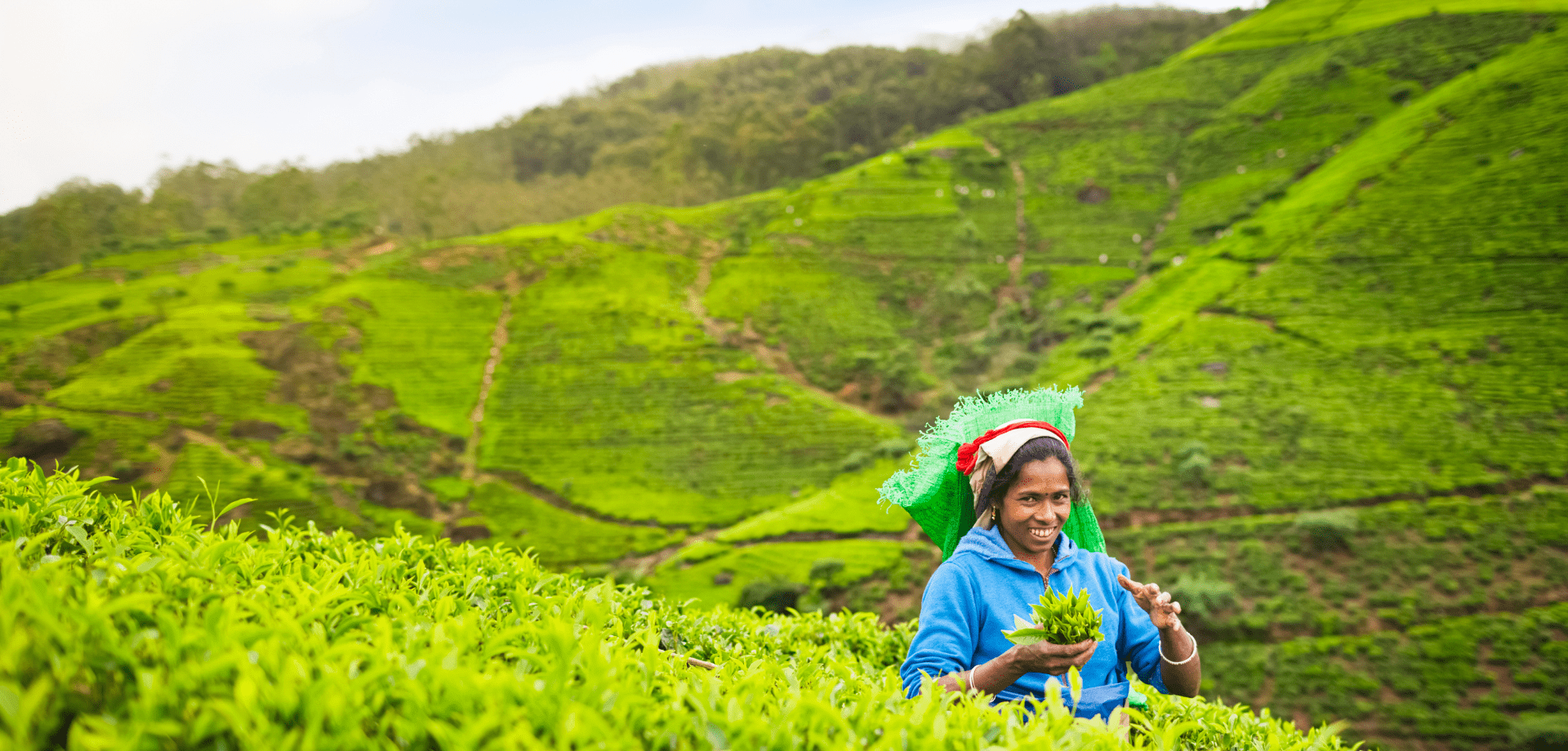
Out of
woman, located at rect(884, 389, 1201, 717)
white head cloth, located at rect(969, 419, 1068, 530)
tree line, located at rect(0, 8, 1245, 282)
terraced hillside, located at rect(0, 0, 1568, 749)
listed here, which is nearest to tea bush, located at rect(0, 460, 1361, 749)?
woman, located at rect(884, 389, 1201, 717)

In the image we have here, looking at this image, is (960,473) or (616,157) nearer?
(960,473)

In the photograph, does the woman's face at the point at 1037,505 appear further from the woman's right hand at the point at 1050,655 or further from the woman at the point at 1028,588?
the woman's right hand at the point at 1050,655

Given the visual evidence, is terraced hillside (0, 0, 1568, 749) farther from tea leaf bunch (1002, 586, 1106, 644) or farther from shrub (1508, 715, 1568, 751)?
tea leaf bunch (1002, 586, 1106, 644)

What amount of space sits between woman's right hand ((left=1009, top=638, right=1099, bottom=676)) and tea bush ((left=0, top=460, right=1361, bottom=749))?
0.79 feet

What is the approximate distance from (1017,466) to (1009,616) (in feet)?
1.69

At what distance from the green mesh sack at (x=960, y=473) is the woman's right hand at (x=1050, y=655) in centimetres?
80

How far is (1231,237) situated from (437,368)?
121ft

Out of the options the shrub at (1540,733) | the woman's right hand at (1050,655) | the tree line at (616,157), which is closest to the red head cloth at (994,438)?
the woman's right hand at (1050,655)

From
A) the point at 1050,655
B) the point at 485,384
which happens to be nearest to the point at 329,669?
the point at 1050,655

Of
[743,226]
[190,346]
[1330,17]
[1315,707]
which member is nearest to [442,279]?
[190,346]

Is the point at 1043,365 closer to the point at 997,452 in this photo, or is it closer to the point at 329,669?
the point at 997,452

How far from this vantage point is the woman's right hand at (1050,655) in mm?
2035

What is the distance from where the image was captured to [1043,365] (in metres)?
31.5

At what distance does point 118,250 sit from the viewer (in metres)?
40.2
